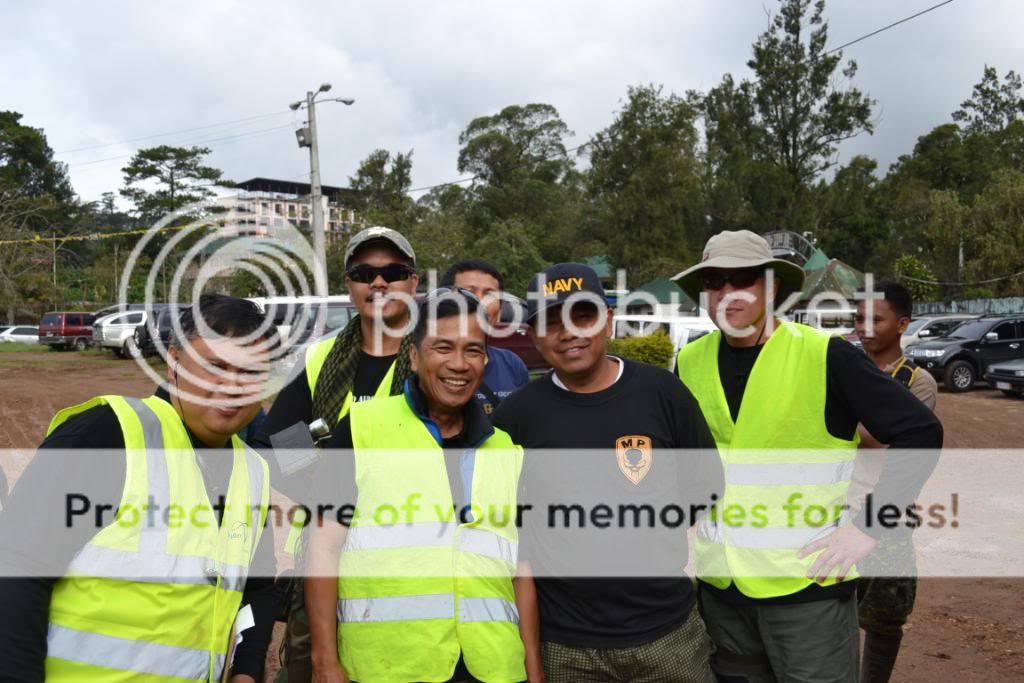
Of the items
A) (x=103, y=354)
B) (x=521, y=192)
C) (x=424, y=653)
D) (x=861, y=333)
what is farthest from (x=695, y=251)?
(x=424, y=653)

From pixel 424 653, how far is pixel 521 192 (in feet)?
152

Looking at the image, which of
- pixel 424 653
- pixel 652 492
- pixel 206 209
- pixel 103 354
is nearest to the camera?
pixel 424 653

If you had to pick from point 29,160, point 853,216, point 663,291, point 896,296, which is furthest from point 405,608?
point 29,160

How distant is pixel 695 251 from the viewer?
40.9m

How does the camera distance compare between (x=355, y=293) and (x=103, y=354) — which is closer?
(x=355, y=293)

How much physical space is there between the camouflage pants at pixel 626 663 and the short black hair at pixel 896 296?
2609 millimetres

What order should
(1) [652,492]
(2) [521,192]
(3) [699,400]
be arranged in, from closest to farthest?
(1) [652,492], (3) [699,400], (2) [521,192]

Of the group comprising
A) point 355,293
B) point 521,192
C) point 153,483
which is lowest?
point 153,483

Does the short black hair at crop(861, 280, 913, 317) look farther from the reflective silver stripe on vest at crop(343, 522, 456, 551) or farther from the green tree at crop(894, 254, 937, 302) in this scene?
the green tree at crop(894, 254, 937, 302)

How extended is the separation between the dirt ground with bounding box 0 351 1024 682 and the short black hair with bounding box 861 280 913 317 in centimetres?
202

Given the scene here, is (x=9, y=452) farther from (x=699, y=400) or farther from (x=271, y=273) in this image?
(x=271, y=273)

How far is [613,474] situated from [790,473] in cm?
66

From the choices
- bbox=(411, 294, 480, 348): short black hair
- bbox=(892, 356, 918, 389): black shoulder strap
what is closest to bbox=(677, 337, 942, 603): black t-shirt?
bbox=(411, 294, 480, 348): short black hair

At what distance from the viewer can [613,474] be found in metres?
2.62
